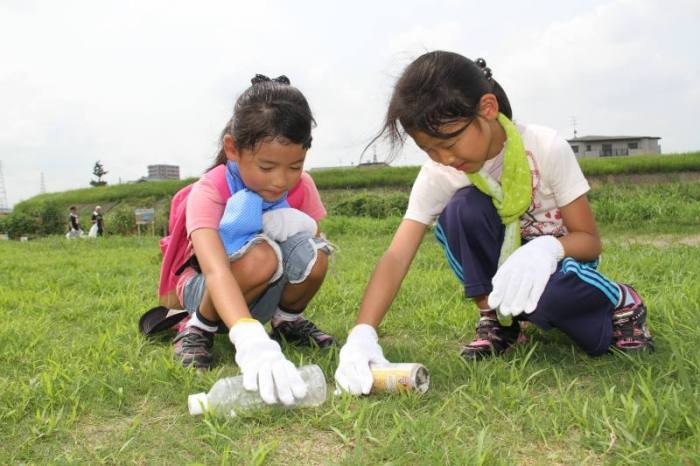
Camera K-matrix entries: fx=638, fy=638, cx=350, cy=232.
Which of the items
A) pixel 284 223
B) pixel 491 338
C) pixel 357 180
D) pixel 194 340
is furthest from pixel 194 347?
pixel 357 180

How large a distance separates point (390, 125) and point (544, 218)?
656 mm

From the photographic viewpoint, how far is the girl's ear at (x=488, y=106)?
1953mm

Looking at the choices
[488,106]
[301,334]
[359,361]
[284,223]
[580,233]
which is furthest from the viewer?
[301,334]

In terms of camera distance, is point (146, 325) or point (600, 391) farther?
point (146, 325)

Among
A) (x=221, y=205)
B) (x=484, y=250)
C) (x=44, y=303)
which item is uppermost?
(x=221, y=205)

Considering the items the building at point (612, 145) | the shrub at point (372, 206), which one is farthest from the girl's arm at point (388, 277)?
the building at point (612, 145)

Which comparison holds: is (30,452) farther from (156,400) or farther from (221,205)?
(221,205)

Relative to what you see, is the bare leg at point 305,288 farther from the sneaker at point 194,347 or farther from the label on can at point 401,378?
the label on can at point 401,378

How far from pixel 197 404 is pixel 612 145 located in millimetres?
49992

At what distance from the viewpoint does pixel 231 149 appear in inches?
85.6

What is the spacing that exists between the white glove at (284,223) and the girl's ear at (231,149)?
0.25 m

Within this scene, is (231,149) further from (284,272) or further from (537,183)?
(537,183)

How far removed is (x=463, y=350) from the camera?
7.17ft

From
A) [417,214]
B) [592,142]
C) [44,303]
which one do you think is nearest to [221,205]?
[417,214]
